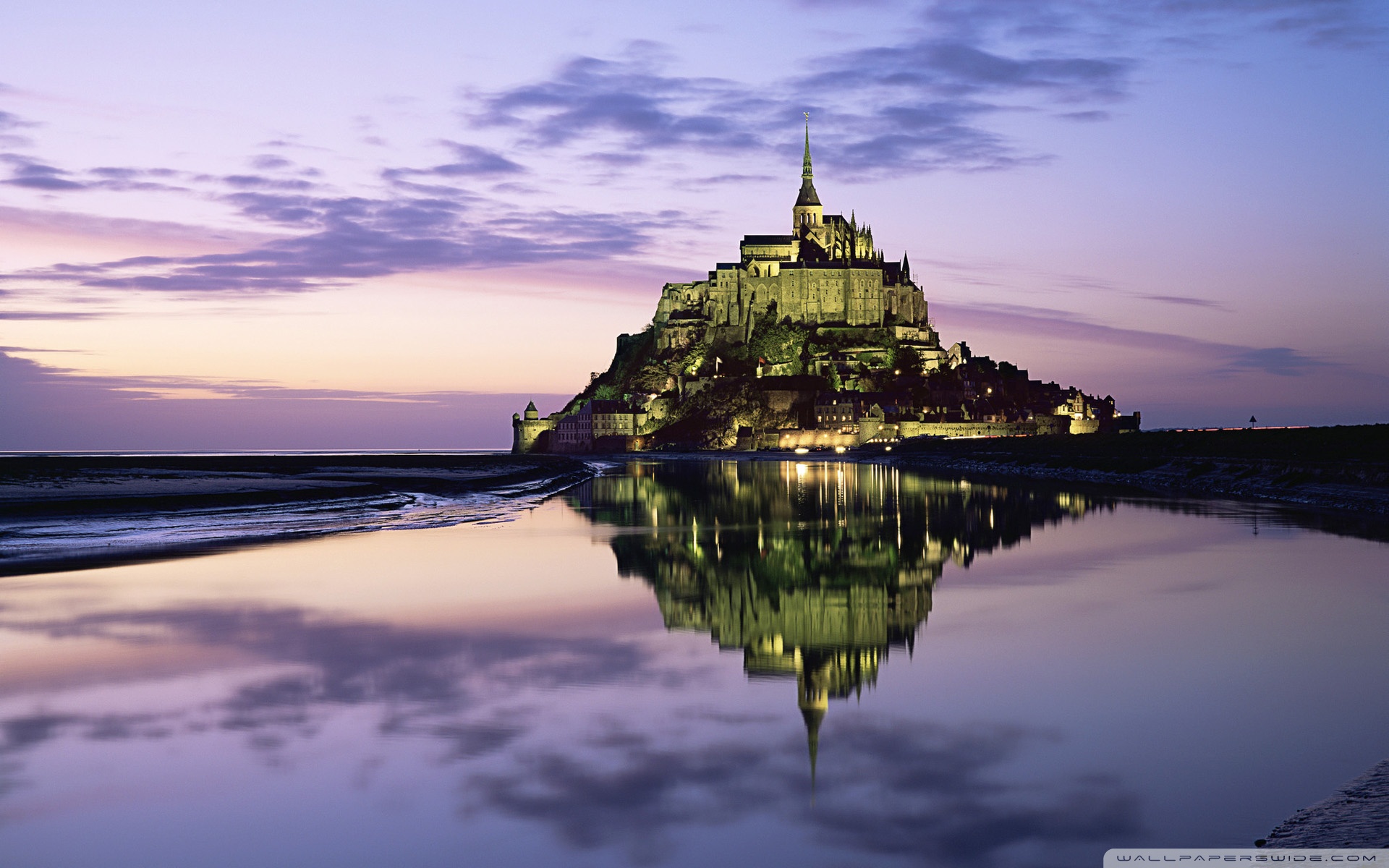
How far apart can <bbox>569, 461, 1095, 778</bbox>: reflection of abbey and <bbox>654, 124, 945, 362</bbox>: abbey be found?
11306 cm

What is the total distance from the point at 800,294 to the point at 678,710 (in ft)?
506

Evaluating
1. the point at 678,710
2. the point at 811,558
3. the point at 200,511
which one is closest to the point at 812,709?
the point at 678,710

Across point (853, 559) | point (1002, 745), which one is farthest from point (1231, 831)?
point (853, 559)

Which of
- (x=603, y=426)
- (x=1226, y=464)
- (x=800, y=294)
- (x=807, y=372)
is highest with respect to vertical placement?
(x=800, y=294)

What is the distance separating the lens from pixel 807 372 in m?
156

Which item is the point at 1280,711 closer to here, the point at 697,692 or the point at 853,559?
the point at 697,692

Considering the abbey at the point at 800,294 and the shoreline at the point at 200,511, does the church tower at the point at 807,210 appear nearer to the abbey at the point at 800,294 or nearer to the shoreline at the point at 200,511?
the abbey at the point at 800,294

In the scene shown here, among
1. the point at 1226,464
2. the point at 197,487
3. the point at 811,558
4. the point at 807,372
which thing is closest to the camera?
the point at 811,558

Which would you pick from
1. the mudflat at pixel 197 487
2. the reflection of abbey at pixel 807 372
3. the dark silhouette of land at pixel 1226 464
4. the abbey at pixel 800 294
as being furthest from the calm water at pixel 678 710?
the abbey at pixel 800 294

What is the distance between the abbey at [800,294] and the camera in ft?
529

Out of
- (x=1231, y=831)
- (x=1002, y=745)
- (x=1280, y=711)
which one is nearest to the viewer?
(x=1231, y=831)

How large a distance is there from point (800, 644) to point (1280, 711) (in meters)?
4.90

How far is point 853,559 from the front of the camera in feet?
70.2

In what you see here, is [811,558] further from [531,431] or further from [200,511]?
[531,431]
